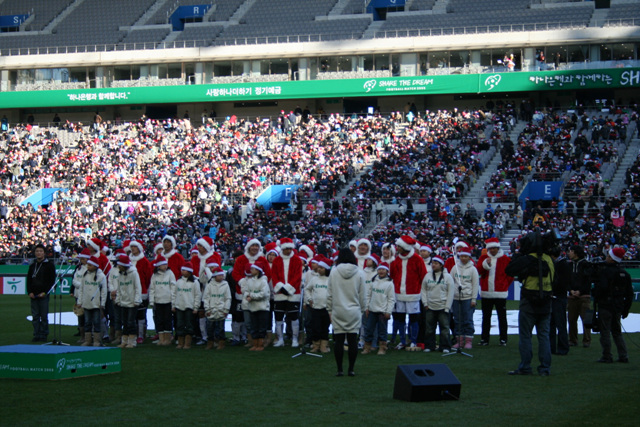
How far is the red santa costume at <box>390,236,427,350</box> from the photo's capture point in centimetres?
1580

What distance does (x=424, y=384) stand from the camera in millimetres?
10086

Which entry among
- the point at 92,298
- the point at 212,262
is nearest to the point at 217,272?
the point at 212,262

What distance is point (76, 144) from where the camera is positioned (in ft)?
178

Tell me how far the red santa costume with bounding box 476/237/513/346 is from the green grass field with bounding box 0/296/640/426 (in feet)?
6.02

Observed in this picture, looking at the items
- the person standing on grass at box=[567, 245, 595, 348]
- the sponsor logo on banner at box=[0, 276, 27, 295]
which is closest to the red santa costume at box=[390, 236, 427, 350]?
the person standing on grass at box=[567, 245, 595, 348]

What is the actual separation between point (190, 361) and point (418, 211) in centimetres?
2519

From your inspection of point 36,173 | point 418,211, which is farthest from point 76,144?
point 418,211

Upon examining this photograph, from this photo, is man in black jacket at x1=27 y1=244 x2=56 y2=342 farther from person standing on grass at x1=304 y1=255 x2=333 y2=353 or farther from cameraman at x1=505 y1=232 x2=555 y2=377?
cameraman at x1=505 y1=232 x2=555 y2=377

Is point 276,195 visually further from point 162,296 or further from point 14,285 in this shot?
point 162,296

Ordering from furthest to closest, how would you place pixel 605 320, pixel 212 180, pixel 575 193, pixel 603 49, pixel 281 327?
pixel 603 49 → pixel 212 180 → pixel 575 193 → pixel 281 327 → pixel 605 320

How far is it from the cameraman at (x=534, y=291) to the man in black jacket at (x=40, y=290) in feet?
31.2

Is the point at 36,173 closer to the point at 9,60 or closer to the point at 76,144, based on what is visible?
the point at 76,144

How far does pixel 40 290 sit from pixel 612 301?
10.6 metres

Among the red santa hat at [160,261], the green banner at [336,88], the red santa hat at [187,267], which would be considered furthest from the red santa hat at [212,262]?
the green banner at [336,88]
